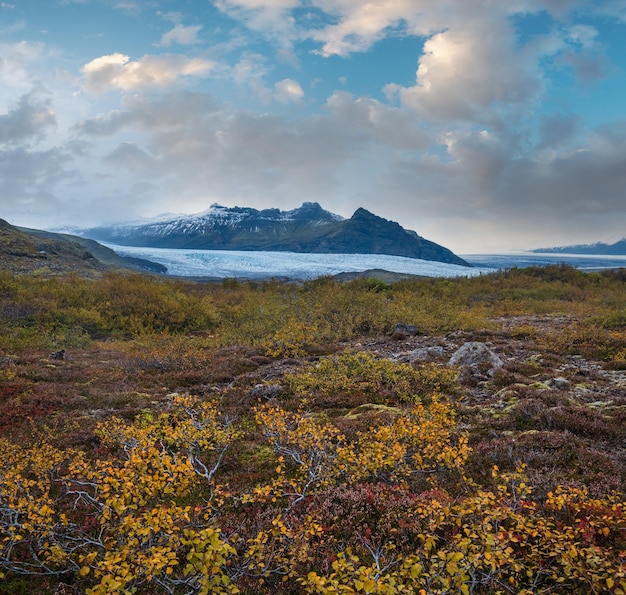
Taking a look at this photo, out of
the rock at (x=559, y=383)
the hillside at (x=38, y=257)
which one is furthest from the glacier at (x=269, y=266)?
the rock at (x=559, y=383)

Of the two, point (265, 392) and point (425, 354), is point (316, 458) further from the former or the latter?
point (425, 354)

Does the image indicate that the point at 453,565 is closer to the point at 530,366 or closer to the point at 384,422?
the point at 384,422

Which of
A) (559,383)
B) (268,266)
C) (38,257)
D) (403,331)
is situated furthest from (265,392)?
(268,266)

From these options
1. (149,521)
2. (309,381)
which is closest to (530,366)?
Result: (309,381)

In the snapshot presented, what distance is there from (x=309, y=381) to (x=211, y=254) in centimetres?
8367

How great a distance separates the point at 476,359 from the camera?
14305 mm

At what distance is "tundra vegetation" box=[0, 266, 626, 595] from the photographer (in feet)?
15.4

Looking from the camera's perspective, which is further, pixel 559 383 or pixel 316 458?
pixel 559 383

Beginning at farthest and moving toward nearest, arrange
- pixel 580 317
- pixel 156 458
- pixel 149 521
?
pixel 580 317 → pixel 156 458 → pixel 149 521

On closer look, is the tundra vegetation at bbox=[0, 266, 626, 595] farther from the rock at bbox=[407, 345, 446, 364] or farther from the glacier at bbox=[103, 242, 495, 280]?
the glacier at bbox=[103, 242, 495, 280]

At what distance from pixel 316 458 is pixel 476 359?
29.4 feet

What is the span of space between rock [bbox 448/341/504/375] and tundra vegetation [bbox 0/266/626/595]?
1.04ft

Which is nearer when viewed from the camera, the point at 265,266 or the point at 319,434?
the point at 319,434

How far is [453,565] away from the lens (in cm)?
386
